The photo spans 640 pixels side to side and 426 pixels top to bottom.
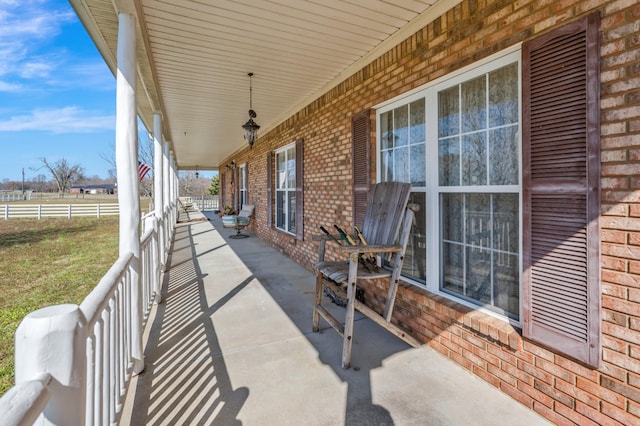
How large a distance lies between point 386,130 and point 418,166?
A: 2.14 feet

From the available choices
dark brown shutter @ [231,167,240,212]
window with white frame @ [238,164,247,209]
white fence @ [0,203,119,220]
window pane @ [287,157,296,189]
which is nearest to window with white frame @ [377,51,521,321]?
window pane @ [287,157,296,189]

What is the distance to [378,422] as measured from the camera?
5.94 feet

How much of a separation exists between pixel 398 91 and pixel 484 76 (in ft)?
2.89

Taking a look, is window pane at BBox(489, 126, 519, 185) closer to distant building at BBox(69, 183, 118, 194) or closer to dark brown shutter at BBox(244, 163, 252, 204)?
dark brown shutter at BBox(244, 163, 252, 204)

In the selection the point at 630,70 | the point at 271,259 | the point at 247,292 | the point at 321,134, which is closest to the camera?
the point at 630,70

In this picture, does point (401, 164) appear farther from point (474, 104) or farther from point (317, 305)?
point (317, 305)

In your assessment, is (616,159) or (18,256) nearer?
(616,159)

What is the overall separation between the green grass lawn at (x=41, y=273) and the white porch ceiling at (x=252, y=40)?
2.85 meters

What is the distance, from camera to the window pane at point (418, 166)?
2.91 meters

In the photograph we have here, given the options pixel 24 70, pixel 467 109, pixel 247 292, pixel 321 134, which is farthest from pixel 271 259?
pixel 24 70

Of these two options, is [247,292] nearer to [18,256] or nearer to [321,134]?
[321,134]

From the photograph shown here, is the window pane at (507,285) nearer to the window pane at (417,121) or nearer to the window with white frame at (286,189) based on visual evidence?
the window pane at (417,121)

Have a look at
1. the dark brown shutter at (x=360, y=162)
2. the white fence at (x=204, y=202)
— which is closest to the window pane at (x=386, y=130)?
the dark brown shutter at (x=360, y=162)

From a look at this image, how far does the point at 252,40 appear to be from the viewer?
323 centimetres
